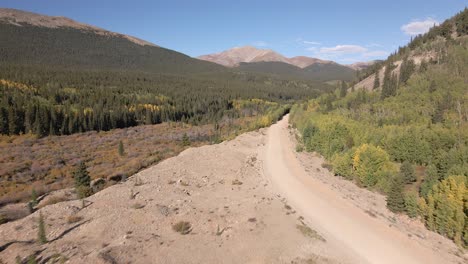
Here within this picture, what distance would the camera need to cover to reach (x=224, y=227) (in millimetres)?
32219

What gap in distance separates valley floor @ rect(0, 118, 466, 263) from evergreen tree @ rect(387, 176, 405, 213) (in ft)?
5.17

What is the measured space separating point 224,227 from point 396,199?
24178 mm

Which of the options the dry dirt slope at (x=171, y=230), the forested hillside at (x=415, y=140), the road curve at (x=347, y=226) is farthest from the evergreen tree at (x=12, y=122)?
the forested hillside at (x=415, y=140)

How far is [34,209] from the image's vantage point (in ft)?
125

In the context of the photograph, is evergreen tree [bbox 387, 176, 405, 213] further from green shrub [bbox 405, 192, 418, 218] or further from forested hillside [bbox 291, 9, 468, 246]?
green shrub [bbox 405, 192, 418, 218]

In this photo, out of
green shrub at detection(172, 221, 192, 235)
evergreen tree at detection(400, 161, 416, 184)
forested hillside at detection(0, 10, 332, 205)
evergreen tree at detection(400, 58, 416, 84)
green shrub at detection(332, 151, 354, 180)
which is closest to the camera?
green shrub at detection(172, 221, 192, 235)

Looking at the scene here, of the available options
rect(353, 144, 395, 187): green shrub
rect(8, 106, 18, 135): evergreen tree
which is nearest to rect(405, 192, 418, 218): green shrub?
rect(353, 144, 395, 187): green shrub

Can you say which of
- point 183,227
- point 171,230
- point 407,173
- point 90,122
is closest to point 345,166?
point 407,173

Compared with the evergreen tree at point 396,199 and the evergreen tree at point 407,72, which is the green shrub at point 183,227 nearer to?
the evergreen tree at point 396,199

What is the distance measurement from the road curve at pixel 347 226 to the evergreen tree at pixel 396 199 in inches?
220

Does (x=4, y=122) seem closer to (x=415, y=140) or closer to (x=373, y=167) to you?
(x=373, y=167)

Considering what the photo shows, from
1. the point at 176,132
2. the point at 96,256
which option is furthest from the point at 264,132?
the point at 96,256

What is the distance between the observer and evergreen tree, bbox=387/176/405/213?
39.4 m

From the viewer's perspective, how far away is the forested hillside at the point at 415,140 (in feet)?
117
